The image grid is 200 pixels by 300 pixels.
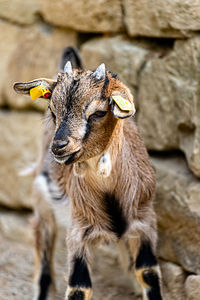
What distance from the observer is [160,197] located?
15.2ft

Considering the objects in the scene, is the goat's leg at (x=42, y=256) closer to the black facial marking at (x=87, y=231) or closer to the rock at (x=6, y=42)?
the black facial marking at (x=87, y=231)

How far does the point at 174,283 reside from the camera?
15.1 feet

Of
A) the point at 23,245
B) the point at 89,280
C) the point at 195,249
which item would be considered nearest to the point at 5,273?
the point at 23,245

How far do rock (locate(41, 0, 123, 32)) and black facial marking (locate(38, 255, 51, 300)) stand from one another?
2.11 metres

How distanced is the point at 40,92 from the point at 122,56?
50.6 inches

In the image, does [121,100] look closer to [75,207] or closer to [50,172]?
[75,207]

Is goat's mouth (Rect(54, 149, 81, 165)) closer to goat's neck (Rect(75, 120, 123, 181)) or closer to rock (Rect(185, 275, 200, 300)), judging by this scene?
goat's neck (Rect(75, 120, 123, 181))

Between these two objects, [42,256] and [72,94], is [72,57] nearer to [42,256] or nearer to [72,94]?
[72,94]

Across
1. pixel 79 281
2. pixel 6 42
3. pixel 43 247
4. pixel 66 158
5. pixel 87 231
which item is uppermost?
pixel 6 42

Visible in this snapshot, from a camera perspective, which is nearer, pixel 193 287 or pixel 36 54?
pixel 193 287

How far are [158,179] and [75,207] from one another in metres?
0.85

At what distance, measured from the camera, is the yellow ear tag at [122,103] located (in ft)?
10.9

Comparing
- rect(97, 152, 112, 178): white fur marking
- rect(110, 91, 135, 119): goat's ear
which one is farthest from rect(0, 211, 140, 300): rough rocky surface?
rect(110, 91, 135, 119): goat's ear

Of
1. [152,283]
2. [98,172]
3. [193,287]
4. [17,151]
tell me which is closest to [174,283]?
[193,287]
